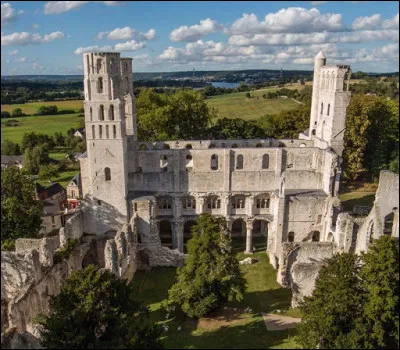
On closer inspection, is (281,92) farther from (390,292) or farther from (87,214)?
(390,292)

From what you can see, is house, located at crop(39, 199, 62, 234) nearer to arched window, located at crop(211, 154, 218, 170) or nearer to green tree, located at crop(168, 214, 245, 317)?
arched window, located at crop(211, 154, 218, 170)

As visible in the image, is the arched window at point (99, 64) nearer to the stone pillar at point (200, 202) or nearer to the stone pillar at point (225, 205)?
the stone pillar at point (200, 202)

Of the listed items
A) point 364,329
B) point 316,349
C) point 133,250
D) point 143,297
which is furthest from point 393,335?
point 133,250

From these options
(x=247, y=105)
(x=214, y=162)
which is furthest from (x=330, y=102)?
(x=247, y=105)

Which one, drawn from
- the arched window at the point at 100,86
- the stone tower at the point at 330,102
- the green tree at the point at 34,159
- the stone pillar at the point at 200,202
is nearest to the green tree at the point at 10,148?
the green tree at the point at 34,159

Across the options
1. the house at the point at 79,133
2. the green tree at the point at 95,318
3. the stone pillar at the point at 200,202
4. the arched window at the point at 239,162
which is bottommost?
the green tree at the point at 95,318
